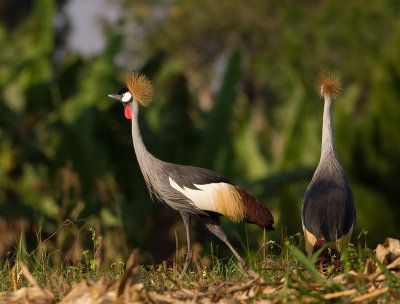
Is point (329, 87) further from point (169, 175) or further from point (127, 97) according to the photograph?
point (127, 97)

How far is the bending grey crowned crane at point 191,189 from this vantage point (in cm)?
558

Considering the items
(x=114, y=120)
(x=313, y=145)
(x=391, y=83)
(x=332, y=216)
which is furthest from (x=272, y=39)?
(x=332, y=216)

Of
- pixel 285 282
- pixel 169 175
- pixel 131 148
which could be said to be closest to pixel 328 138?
pixel 169 175

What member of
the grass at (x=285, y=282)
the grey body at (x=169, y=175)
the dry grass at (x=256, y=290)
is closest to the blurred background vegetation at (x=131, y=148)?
the grey body at (x=169, y=175)

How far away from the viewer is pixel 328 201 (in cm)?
556

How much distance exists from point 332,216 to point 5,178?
11408 mm

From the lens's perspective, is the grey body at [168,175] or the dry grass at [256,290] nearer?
the dry grass at [256,290]

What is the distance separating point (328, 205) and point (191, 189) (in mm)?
977

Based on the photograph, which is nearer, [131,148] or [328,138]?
[328,138]

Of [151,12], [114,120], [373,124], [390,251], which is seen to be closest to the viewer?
[390,251]

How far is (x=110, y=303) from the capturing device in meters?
3.71

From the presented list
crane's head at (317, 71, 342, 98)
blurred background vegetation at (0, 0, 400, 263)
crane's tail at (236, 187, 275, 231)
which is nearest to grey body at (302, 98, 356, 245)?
crane's head at (317, 71, 342, 98)

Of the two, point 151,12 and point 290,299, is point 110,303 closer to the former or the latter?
point 290,299

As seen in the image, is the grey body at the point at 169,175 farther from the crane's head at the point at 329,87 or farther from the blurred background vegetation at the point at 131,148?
the blurred background vegetation at the point at 131,148
